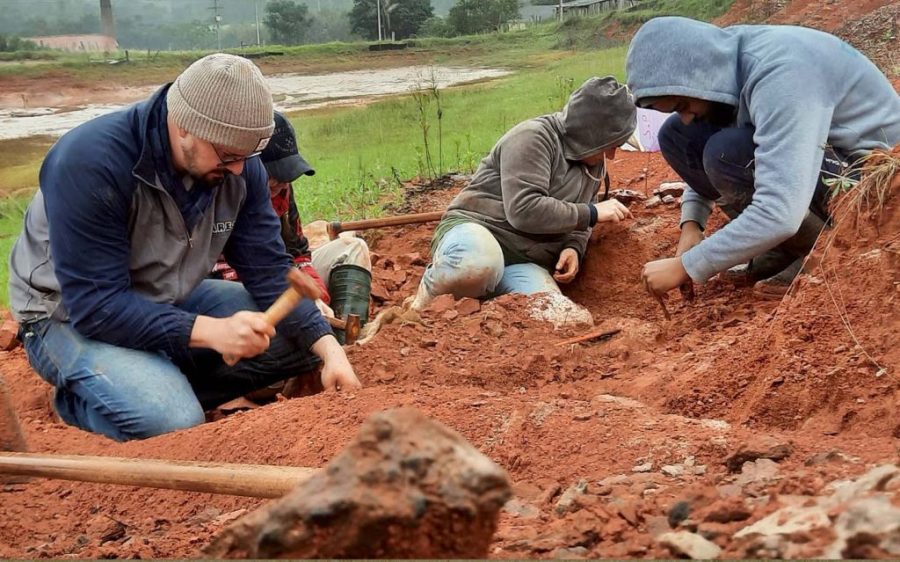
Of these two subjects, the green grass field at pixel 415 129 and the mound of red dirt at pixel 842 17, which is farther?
the mound of red dirt at pixel 842 17

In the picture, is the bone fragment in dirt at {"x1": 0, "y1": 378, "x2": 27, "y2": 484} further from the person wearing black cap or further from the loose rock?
the loose rock

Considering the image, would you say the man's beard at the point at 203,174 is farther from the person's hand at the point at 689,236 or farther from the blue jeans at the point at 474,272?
the person's hand at the point at 689,236

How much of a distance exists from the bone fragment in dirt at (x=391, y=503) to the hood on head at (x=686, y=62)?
89.8 inches

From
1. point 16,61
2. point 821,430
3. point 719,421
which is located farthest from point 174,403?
point 16,61

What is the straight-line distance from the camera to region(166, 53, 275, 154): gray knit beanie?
257 cm

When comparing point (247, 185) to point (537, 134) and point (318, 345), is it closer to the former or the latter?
point (318, 345)

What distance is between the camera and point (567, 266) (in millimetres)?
4289

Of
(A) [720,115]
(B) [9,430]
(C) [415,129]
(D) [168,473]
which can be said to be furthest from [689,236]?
(C) [415,129]

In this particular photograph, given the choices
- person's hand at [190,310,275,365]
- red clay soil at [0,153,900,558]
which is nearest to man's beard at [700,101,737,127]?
red clay soil at [0,153,900,558]

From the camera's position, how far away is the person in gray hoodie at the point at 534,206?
4.00 metres

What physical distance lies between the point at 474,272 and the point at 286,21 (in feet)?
12.6

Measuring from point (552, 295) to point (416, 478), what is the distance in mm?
2783

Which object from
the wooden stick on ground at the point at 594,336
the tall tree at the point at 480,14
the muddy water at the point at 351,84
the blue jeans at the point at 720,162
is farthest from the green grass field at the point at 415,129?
the wooden stick on ground at the point at 594,336

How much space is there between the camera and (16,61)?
613cm
